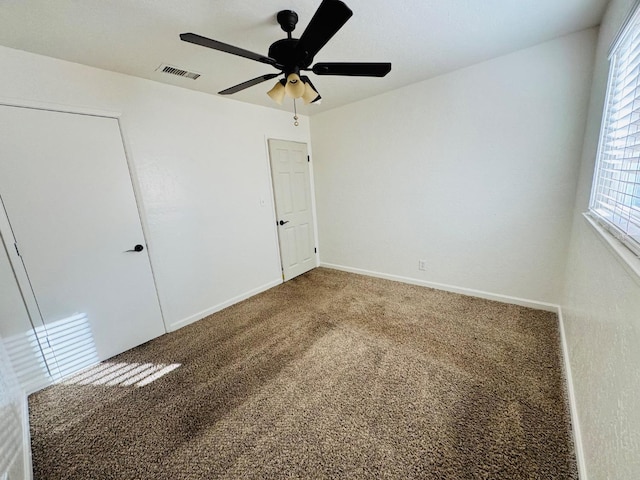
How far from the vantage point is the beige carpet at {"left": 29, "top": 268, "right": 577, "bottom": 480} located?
52.0 inches

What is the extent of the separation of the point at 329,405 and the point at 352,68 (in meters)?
2.17

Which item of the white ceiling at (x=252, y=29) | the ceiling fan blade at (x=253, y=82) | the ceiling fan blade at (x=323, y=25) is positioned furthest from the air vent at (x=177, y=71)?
the ceiling fan blade at (x=323, y=25)

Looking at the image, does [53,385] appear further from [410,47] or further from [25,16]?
[410,47]

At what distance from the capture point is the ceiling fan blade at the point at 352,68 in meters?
1.56

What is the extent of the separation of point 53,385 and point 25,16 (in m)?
2.55

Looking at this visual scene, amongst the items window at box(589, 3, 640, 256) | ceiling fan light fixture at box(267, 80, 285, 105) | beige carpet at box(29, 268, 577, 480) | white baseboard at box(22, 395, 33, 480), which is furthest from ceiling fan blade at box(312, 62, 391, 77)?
white baseboard at box(22, 395, 33, 480)

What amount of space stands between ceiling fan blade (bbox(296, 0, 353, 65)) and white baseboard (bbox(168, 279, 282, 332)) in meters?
2.70

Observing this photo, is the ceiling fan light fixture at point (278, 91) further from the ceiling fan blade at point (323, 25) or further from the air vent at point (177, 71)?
the air vent at point (177, 71)

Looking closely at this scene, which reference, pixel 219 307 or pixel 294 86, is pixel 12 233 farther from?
pixel 294 86

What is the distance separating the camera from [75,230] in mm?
2094

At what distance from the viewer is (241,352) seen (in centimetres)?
227

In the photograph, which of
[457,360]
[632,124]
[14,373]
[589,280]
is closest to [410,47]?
[632,124]

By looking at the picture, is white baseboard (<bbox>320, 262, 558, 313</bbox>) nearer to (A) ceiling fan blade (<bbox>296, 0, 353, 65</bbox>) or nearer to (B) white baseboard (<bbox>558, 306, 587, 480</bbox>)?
(B) white baseboard (<bbox>558, 306, 587, 480</bbox>)

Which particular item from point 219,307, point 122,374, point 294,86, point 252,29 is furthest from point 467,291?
point 122,374
